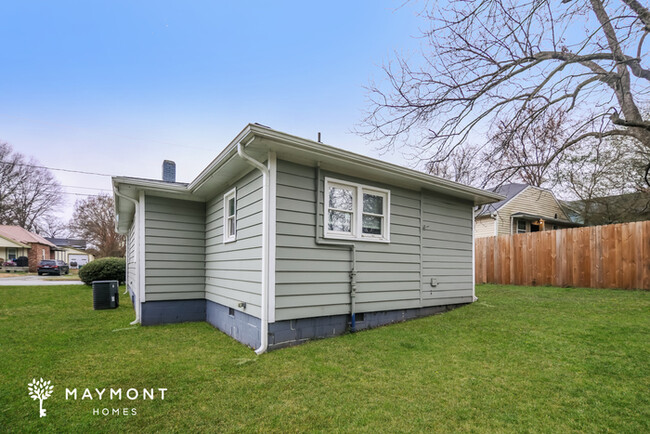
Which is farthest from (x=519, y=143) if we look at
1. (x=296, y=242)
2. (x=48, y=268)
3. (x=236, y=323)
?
(x=48, y=268)

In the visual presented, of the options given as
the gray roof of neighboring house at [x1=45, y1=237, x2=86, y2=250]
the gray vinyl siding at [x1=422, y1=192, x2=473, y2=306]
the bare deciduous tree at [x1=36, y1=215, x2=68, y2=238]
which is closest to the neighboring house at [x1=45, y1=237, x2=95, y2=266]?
the gray roof of neighboring house at [x1=45, y1=237, x2=86, y2=250]

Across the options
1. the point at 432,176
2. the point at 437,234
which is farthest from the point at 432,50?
the point at 437,234

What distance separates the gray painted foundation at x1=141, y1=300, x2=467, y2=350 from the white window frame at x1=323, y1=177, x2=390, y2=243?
1.24 metres

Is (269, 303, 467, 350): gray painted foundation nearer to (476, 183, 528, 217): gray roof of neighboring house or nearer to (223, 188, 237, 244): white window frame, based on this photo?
(223, 188, 237, 244): white window frame

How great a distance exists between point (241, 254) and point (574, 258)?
30.6ft

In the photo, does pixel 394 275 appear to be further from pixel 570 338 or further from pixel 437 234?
pixel 570 338

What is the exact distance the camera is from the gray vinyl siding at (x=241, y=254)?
15.2 feet

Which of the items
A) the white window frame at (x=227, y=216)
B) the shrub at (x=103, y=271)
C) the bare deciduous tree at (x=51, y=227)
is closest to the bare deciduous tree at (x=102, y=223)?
the bare deciduous tree at (x=51, y=227)

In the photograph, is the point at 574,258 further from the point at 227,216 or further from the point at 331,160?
the point at 227,216

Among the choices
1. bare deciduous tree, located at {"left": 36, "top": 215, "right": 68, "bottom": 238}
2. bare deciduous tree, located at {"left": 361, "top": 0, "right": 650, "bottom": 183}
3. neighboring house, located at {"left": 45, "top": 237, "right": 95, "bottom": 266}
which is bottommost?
neighboring house, located at {"left": 45, "top": 237, "right": 95, "bottom": 266}

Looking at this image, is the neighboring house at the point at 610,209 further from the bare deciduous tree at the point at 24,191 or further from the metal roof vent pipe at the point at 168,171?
the bare deciduous tree at the point at 24,191

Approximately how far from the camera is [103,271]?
13.2 meters

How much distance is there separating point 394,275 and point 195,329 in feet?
12.3

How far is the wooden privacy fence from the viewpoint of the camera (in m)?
8.10
